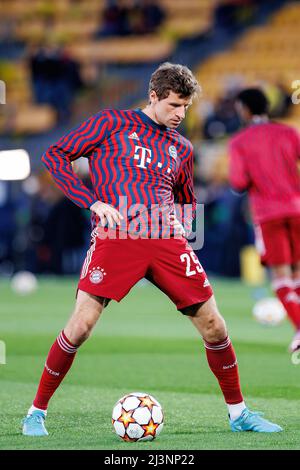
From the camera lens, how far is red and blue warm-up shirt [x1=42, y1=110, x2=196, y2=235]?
20.0ft

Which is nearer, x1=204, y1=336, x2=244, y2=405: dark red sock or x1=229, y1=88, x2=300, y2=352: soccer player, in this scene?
x1=204, y1=336, x2=244, y2=405: dark red sock

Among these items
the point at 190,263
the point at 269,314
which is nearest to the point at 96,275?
the point at 190,263

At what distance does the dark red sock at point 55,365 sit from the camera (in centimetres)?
603

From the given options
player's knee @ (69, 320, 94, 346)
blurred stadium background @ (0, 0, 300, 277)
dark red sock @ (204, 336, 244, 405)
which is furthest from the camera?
blurred stadium background @ (0, 0, 300, 277)

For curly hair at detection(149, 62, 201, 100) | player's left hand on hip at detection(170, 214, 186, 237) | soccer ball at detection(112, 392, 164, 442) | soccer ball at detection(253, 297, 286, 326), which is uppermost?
curly hair at detection(149, 62, 201, 100)

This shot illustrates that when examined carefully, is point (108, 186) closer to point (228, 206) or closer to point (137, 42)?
point (228, 206)

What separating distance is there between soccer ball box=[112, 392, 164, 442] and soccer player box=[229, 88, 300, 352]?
3.88 m

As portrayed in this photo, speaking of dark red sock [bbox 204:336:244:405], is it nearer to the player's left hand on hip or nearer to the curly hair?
the player's left hand on hip

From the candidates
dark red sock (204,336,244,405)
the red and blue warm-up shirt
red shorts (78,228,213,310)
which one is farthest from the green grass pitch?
the red and blue warm-up shirt

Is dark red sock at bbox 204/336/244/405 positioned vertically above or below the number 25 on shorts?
below

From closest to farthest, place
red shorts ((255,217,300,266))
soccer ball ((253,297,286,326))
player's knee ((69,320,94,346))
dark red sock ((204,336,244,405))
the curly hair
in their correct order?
player's knee ((69,320,94,346)), the curly hair, dark red sock ((204,336,244,405)), red shorts ((255,217,300,266)), soccer ball ((253,297,286,326))

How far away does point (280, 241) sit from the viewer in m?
9.68

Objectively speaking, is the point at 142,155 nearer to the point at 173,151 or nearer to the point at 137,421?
the point at 173,151
